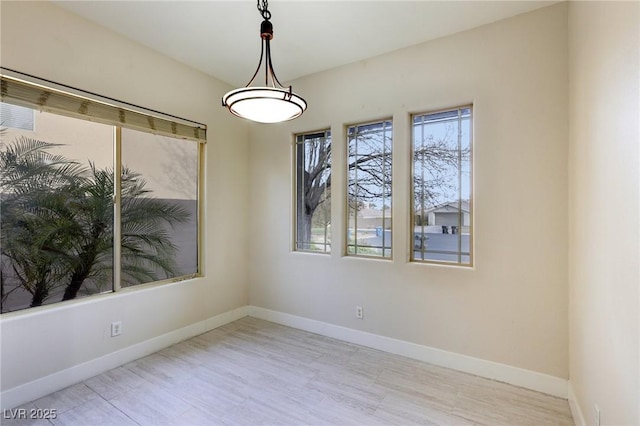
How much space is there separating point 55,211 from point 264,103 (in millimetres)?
1992

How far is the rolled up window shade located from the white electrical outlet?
5.91ft

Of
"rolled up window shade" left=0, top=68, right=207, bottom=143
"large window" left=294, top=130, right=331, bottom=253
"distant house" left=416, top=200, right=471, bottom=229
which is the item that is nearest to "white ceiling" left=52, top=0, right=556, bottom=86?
"rolled up window shade" left=0, top=68, right=207, bottom=143

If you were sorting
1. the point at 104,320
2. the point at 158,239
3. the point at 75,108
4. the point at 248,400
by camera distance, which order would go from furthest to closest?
the point at 158,239
the point at 104,320
the point at 75,108
the point at 248,400

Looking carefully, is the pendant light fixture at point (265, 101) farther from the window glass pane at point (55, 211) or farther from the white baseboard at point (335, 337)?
the white baseboard at point (335, 337)

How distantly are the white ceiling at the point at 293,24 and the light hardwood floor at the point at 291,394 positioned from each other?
3.01 meters

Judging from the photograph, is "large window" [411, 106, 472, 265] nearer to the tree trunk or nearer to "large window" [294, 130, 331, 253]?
"large window" [294, 130, 331, 253]

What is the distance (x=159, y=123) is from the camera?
9.95 ft

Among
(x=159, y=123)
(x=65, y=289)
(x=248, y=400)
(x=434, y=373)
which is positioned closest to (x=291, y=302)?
(x=248, y=400)

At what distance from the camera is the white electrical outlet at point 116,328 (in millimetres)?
2655

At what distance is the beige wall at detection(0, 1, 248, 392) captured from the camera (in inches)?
85.6

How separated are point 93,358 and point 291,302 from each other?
76.4 inches

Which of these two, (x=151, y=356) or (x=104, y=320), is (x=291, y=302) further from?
(x=104, y=320)

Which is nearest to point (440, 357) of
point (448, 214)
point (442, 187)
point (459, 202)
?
point (448, 214)

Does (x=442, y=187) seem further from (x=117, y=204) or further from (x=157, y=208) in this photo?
(x=117, y=204)
